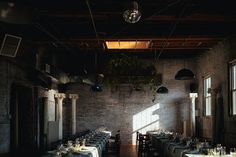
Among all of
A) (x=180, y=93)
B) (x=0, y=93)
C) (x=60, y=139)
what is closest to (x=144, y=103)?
(x=180, y=93)

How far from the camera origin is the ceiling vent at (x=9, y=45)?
8438mm

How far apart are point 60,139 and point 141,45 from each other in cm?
536

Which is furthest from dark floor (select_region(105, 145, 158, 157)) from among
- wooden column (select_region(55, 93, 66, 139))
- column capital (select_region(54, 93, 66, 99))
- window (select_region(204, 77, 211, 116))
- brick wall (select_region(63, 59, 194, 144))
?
column capital (select_region(54, 93, 66, 99))

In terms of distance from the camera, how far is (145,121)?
16.9 m

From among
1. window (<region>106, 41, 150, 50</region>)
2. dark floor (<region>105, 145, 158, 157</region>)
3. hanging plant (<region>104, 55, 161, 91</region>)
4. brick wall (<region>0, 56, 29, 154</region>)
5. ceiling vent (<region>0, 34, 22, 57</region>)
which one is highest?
window (<region>106, 41, 150, 50</region>)

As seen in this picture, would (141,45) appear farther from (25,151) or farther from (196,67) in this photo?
(25,151)

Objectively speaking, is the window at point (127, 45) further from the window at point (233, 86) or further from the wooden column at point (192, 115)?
the window at point (233, 86)

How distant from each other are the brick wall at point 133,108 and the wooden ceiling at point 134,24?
3.62 m

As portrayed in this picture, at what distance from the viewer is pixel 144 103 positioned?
1708cm

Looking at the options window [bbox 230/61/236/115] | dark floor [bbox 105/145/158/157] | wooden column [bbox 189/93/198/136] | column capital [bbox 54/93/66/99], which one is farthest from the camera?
column capital [bbox 54/93/66/99]

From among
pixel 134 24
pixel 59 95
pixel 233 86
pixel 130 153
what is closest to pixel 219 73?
pixel 233 86

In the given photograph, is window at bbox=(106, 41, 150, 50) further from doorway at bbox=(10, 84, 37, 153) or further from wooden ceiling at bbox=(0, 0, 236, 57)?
doorway at bbox=(10, 84, 37, 153)

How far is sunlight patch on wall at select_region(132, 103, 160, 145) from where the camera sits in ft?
55.6

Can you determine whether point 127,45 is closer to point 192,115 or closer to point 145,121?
point 192,115
